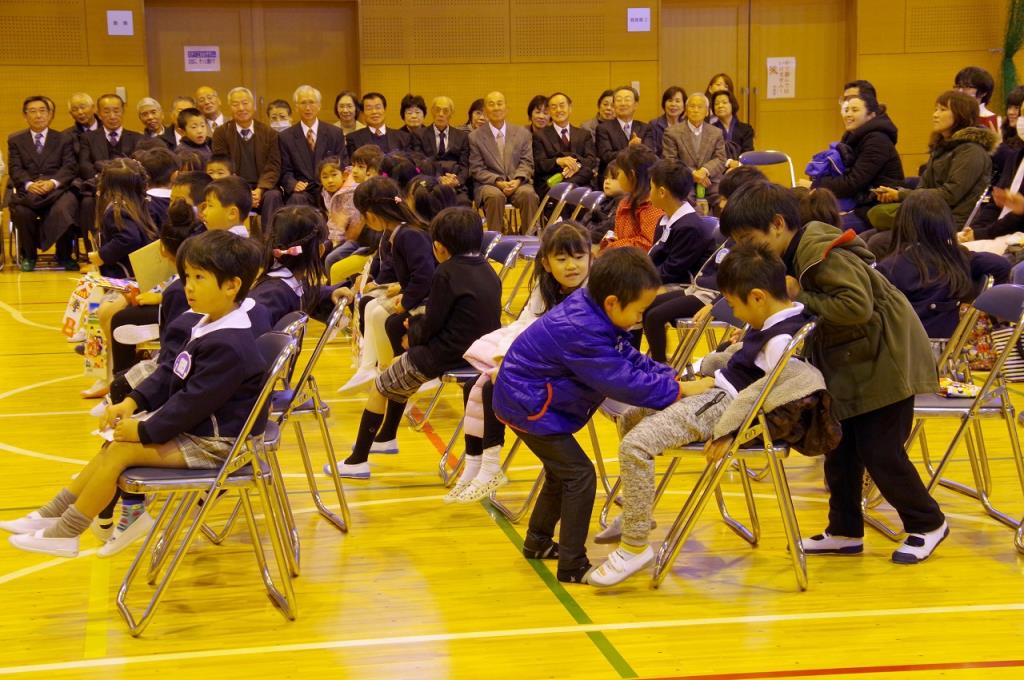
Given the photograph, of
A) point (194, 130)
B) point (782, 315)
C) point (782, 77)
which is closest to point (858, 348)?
point (782, 315)

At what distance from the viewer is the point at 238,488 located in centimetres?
383

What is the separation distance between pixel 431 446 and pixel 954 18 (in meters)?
12.5

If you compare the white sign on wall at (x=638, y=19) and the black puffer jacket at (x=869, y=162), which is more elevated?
the white sign on wall at (x=638, y=19)

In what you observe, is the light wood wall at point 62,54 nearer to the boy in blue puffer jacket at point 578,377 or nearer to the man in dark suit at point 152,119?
the man in dark suit at point 152,119

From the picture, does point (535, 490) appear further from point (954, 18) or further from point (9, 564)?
point (954, 18)

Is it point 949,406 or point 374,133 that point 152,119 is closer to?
point 374,133

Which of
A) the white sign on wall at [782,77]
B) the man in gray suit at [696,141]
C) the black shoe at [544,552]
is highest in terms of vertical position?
the white sign on wall at [782,77]

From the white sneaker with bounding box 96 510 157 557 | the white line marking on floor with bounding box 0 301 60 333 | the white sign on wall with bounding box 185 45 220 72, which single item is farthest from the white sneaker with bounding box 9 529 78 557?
the white sign on wall with bounding box 185 45 220 72

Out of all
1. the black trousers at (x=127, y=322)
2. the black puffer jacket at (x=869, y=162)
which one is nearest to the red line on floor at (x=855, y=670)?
the black trousers at (x=127, y=322)

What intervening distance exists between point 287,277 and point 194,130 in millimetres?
7147

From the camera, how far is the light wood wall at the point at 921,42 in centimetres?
1597

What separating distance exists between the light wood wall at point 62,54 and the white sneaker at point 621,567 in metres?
12.4

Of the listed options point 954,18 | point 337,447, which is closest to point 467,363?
point 337,447

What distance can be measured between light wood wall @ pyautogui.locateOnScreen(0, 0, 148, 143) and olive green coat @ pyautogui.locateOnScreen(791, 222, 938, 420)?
12314 mm
